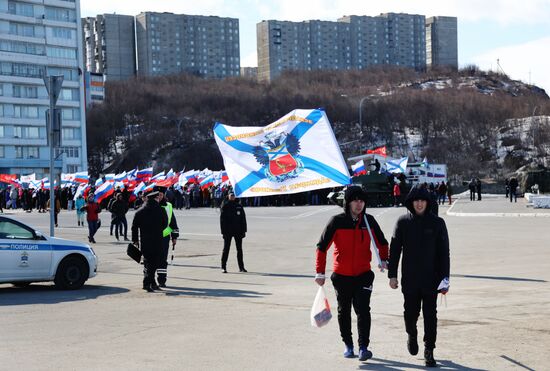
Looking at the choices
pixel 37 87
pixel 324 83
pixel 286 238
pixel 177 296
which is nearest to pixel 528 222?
pixel 286 238

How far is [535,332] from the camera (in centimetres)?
936

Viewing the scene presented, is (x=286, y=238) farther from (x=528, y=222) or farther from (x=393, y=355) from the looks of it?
(x=393, y=355)

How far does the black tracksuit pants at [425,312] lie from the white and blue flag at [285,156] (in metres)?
5.29

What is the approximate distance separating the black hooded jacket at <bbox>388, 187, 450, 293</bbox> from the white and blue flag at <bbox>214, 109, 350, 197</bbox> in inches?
206

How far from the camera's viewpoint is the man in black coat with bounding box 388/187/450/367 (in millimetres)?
7973

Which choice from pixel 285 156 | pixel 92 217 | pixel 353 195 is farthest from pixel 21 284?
pixel 92 217

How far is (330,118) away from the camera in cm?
13362

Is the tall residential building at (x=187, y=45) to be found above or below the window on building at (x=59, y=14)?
above

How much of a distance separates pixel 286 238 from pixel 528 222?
10.1m

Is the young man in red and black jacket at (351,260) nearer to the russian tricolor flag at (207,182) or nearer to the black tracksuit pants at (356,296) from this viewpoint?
the black tracksuit pants at (356,296)

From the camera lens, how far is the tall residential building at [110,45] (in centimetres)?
16925

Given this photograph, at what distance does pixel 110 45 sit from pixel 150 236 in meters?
161

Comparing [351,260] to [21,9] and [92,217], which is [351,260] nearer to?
[92,217]

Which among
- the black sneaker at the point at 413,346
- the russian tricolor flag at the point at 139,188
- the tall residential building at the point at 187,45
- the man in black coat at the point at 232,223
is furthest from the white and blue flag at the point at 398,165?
the tall residential building at the point at 187,45
